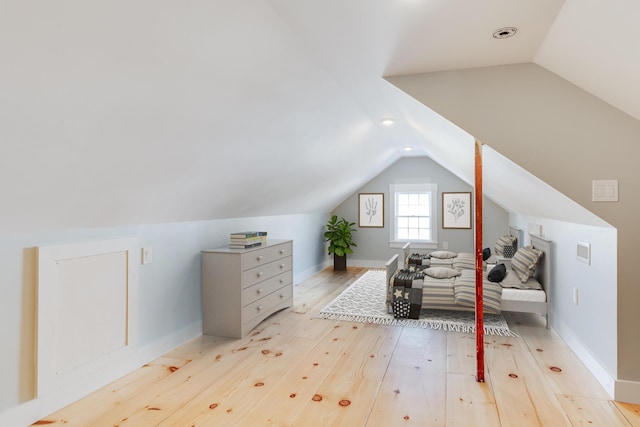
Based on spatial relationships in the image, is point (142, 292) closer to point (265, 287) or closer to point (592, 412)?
point (265, 287)

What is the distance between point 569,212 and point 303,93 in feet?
7.43

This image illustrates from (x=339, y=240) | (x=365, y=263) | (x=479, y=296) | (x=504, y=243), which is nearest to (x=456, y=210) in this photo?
(x=504, y=243)

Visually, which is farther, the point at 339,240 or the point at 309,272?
the point at 339,240

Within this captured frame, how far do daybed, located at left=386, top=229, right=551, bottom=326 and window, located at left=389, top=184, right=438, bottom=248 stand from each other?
9.81 feet

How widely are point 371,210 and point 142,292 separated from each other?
5.44 meters

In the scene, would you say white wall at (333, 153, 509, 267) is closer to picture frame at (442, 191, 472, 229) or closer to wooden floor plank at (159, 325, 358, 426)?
picture frame at (442, 191, 472, 229)

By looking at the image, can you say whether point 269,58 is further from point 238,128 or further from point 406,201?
point 406,201

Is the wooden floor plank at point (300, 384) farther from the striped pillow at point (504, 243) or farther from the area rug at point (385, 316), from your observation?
the striped pillow at point (504, 243)

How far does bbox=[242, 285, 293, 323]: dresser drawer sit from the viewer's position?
3603mm

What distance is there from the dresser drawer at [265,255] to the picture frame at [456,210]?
3.99 meters

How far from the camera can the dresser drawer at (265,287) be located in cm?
359

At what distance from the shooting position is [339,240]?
7199 millimetres

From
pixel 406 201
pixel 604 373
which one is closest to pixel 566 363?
pixel 604 373

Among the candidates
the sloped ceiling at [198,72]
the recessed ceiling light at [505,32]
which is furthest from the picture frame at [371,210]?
the recessed ceiling light at [505,32]
